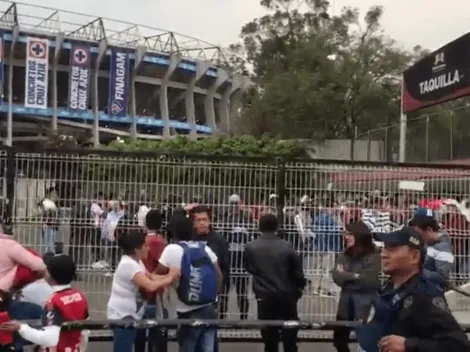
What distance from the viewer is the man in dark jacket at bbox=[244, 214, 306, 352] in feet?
26.9

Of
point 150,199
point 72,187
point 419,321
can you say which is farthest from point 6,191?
point 419,321

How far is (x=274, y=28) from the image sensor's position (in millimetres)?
58219

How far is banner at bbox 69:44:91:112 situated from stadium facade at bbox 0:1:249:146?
0.27 feet

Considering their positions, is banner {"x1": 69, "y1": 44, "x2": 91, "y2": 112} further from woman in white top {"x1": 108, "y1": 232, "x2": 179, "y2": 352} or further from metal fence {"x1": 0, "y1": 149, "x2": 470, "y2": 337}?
woman in white top {"x1": 108, "y1": 232, "x2": 179, "y2": 352}

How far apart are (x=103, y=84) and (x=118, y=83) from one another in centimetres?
844

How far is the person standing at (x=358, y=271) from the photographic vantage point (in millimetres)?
7559

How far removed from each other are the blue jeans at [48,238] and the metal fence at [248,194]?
0.07 meters

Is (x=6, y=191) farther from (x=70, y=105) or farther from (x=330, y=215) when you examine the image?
(x=70, y=105)

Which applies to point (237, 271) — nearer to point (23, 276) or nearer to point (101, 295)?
point (101, 295)

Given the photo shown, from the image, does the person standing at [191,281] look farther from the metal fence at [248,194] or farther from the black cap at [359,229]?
the metal fence at [248,194]

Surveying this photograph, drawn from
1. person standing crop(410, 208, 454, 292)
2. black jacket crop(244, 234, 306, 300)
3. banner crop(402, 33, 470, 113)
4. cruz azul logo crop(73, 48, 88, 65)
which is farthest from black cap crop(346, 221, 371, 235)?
cruz azul logo crop(73, 48, 88, 65)

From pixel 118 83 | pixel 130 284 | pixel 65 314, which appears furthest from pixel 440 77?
pixel 118 83

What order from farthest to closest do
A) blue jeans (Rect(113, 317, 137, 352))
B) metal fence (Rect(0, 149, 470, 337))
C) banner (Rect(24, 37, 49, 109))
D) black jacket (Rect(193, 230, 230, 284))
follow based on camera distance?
banner (Rect(24, 37, 49, 109))
metal fence (Rect(0, 149, 470, 337))
black jacket (Rect(193, 230, 230, 284))
blue jeans (Rect(113, 317, 137, 352))

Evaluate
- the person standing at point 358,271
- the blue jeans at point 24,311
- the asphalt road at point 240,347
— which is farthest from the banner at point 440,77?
the blue jeans at point 24,311
